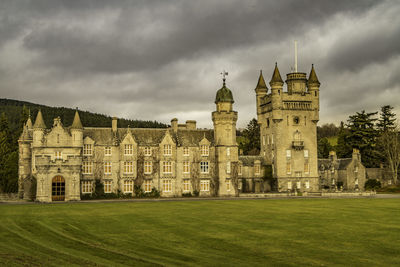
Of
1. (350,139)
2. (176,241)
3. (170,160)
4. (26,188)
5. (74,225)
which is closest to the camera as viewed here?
(176,241)

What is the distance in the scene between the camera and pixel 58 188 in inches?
2248

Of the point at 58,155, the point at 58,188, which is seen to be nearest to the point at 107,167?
the point at 58,155

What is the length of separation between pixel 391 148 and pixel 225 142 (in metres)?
35.9

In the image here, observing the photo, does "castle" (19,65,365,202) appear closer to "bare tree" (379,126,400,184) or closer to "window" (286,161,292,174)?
"window" (286,161,292,174)

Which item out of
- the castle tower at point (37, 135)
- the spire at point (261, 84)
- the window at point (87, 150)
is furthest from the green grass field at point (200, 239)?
the spire at point (261, 84)

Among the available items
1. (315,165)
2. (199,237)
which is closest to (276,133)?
(315,165)

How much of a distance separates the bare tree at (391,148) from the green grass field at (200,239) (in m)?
52.7

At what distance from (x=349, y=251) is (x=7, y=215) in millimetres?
24880

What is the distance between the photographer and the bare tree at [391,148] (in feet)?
277

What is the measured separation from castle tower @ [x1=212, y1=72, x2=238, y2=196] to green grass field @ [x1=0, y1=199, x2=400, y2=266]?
1202 inches

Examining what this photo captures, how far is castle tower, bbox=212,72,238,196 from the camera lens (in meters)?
66.4

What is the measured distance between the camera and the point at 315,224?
29.8 meters

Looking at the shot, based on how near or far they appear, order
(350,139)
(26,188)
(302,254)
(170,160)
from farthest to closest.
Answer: (350,139) < (170,160) < (26,188) < (302,254)

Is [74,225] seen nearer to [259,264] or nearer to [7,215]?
[7,215]
